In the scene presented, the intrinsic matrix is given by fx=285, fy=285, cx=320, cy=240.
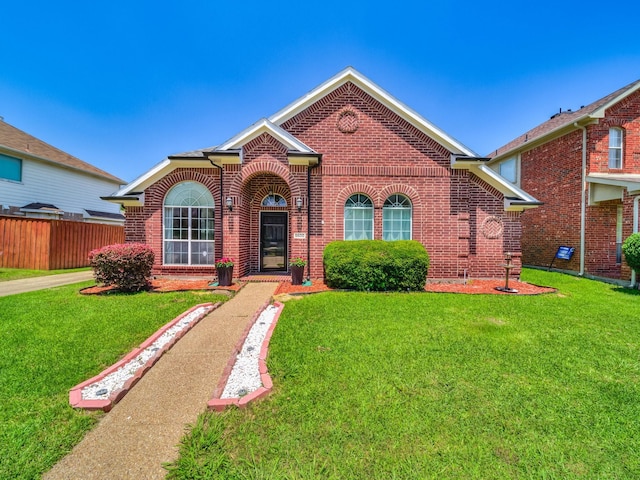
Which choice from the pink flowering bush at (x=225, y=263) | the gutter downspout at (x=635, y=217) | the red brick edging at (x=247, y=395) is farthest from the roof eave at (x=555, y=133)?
the red brick edging at (x=247, y=395)

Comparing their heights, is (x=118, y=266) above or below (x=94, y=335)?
above

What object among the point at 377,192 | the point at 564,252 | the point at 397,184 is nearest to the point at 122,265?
the point at 377,192

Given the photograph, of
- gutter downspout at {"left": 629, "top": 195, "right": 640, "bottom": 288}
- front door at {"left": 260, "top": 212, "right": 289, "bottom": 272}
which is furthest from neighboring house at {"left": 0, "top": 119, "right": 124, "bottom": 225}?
gutter downspout at {"left": 629, "top": 195, "right": 640, "bottom": 288}

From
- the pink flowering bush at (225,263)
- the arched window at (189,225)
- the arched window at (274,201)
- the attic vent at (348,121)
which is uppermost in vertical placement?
the attic vent at (348,121)

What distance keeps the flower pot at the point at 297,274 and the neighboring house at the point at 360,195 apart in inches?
28.3

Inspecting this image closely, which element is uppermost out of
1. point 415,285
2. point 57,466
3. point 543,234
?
point 543,234

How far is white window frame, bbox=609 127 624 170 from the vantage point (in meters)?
12.0

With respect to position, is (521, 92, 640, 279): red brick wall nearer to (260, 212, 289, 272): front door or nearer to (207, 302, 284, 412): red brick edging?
(260, 212, 289, 272): front door

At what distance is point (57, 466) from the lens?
7.77ft

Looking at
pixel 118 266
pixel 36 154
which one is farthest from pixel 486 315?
pixel 36 154

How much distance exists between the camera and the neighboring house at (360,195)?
990 cm

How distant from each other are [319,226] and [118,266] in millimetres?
6039

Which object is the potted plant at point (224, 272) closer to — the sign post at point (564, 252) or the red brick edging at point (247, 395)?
the red brick edging at point (247, 395)

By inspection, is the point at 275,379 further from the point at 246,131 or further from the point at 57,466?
the point at 246,131
